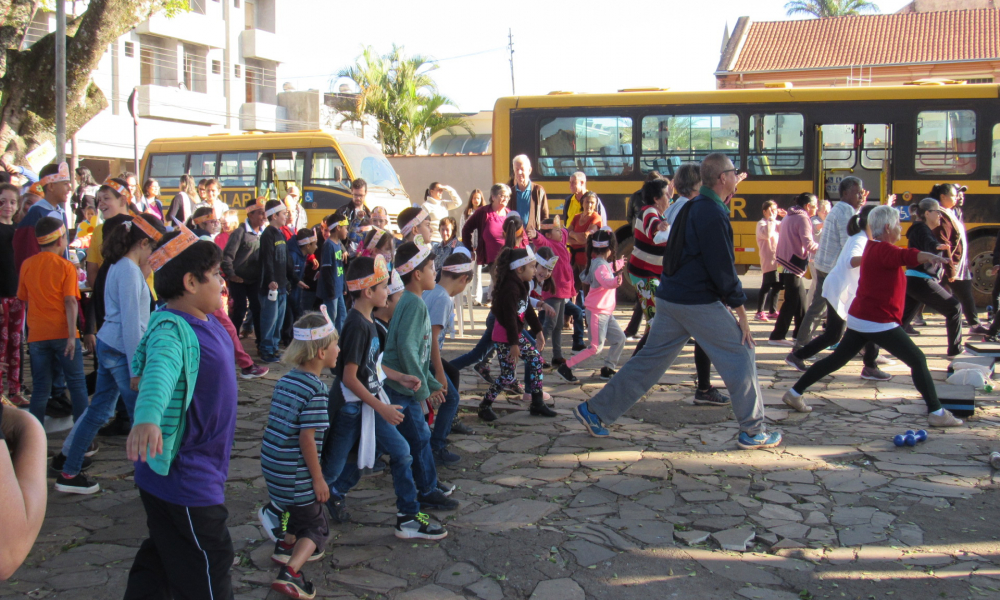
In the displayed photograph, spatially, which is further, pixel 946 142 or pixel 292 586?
pixel 946 142

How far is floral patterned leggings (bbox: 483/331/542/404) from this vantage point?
608 centimetres

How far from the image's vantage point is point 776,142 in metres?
12.8

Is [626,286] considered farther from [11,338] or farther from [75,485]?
[75,485]

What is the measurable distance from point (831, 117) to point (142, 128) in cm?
2649

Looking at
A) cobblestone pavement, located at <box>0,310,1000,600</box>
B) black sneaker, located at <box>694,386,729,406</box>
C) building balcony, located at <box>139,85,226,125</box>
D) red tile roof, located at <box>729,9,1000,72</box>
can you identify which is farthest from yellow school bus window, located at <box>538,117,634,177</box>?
red tile roof, located at <box>729,9,1000,72</box>

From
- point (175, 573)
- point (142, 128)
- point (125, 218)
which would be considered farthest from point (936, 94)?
point (142, 128)

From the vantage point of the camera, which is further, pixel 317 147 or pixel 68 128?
pixel 317 147

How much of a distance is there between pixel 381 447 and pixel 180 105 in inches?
1260

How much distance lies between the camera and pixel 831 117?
12.5 metres

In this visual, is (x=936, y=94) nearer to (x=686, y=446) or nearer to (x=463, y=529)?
(x=686, y=446)

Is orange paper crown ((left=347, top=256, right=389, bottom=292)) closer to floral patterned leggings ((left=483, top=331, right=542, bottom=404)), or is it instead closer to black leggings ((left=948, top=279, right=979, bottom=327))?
floral patterned leggings ((left=483, top=331, right=542, bottom=404))

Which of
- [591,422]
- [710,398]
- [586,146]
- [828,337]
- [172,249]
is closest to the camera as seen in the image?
[172,249]

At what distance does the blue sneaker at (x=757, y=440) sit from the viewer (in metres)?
5.35

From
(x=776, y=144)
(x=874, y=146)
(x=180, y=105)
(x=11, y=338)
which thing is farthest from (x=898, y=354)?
(x=180, y=105)
